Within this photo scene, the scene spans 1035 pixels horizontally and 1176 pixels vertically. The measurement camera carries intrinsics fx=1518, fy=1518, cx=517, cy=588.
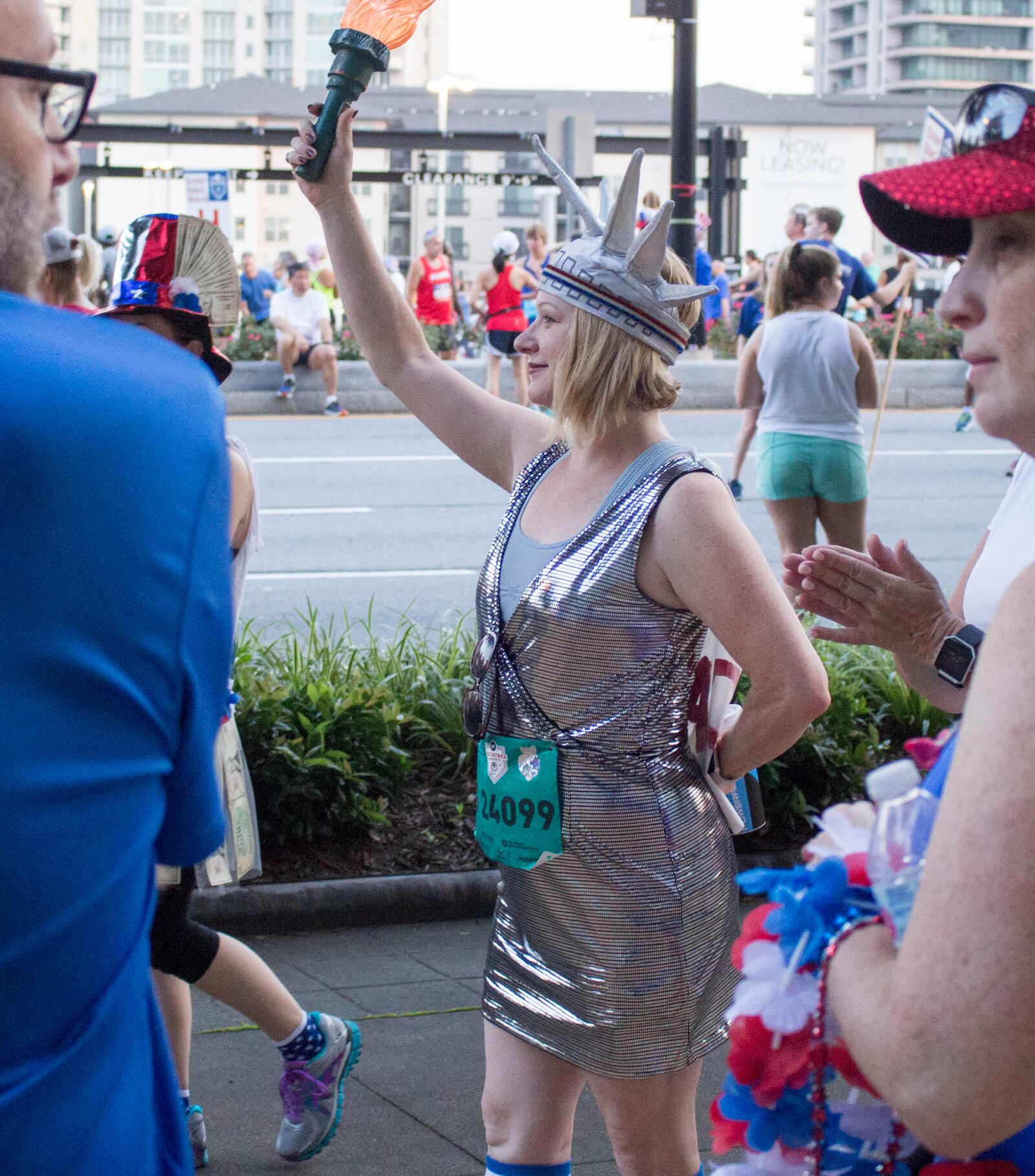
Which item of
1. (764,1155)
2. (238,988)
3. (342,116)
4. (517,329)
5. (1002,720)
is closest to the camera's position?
(1002,720)

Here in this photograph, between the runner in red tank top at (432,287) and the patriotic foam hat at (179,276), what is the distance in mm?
17816

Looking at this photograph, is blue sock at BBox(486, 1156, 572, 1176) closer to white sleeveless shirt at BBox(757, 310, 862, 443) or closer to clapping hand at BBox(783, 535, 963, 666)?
clapping hand at BBox(783, 535, 963, 666)

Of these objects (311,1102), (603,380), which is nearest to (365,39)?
(603,380)

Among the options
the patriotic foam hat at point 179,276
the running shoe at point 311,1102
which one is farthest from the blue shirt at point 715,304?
the running shoe at point 311,1102

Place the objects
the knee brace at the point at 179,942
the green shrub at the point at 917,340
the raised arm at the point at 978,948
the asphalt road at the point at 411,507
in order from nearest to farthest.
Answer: the raised arm at the point at 978,948 → the knee brace at the point at 179,942 → the asphalt road at the point at 411,507 → the green shrub at the point at 917,340

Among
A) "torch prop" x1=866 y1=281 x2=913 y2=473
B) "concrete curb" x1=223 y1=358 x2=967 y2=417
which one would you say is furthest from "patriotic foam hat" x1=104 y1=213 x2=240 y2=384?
"concrete curb" x1=223 y1=358 x2=967 y2=417

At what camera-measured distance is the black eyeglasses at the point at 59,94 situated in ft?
4.18

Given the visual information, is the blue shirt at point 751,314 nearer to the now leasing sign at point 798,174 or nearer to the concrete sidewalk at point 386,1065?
the concrete sidewalk at point 386,1065

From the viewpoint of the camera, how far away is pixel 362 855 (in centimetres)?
503

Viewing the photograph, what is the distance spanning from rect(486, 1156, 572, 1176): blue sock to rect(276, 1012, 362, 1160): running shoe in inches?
35.8

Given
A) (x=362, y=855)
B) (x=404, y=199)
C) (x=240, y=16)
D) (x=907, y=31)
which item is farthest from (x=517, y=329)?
(x=240, y=16)

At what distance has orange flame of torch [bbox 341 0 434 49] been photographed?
8.89 ft

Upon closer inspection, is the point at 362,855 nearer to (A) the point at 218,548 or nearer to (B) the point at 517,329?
(A) the point at 218,548

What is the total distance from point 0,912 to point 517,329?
18.3 metres
